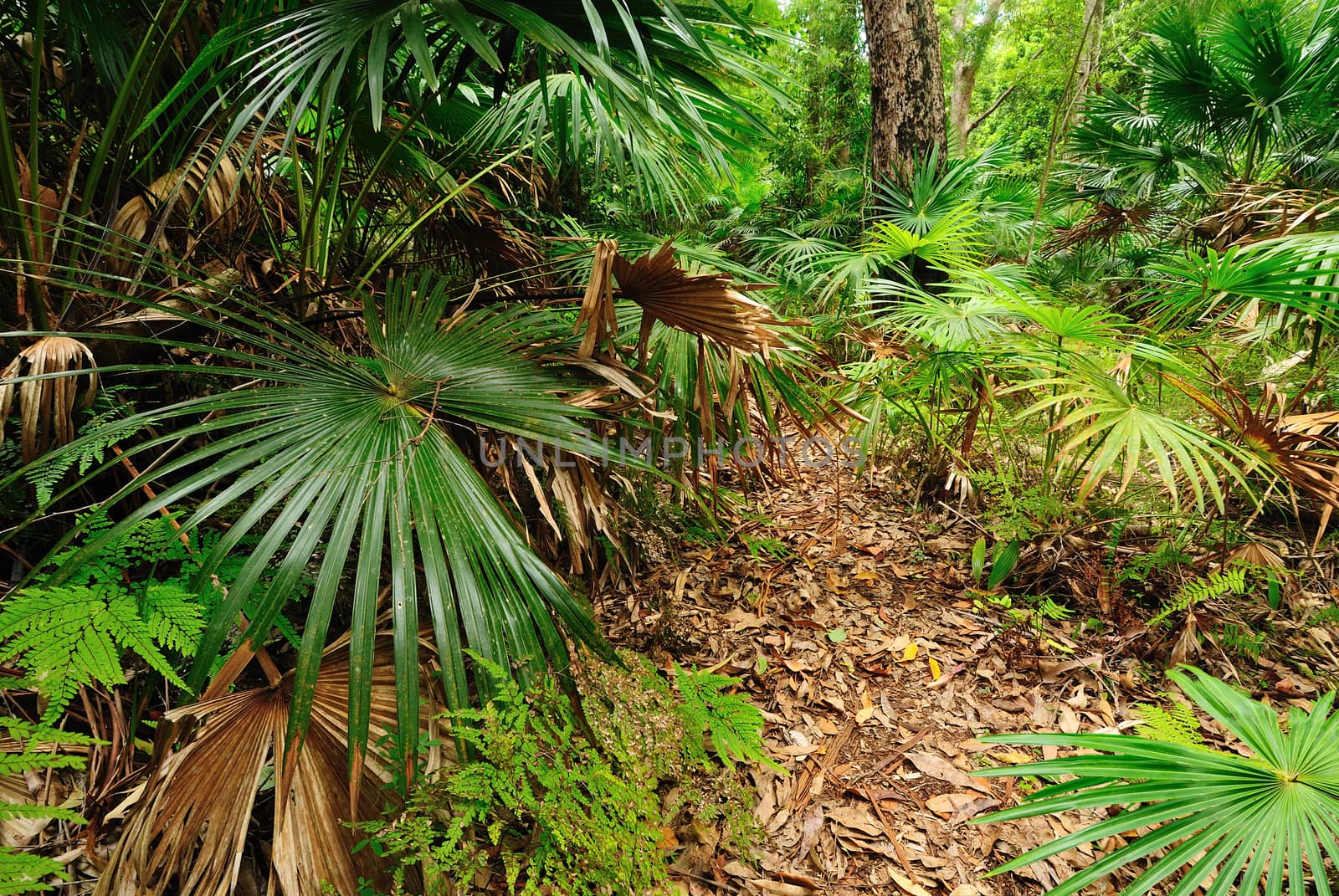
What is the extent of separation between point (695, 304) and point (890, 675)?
49.0 inches

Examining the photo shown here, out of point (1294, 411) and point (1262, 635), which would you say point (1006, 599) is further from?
point (1294, 411)

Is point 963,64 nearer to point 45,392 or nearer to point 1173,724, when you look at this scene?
point 1173,724

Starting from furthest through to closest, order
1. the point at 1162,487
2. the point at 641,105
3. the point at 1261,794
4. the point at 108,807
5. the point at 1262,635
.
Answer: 1. the point at 1162,487
2. the point at 1262,635
3. the point at 641,105
4. the point at 108,807
5. the point at 1261,794

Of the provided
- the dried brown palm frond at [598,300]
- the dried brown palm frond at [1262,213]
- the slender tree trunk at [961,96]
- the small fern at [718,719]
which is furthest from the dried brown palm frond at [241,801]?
the slender tree trunk at [961,96]

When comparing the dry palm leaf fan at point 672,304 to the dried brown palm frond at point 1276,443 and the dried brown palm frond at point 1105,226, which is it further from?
the dried brown palm frond at point 1105,226

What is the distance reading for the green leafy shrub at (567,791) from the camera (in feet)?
2.93

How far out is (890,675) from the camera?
1.74 m

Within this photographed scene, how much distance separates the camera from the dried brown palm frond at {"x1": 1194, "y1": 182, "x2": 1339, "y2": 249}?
2.13 meters

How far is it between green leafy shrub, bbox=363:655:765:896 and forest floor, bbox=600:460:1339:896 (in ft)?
0.71

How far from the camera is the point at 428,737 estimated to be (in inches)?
42.0

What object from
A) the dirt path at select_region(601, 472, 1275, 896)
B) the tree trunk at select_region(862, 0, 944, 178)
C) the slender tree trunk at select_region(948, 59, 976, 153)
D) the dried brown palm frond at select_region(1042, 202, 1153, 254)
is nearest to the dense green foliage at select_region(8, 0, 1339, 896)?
the dirt path at select_region(601, 472, 1275, 896)

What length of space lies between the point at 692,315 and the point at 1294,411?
2346 millimetres

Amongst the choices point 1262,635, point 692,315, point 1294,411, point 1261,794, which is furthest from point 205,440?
point 1294,411

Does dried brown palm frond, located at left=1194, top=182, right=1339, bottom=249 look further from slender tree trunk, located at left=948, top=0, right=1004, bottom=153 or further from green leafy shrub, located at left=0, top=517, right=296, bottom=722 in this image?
slender tree trunk, located at left=948, top=0, right=1004, bottom=153
